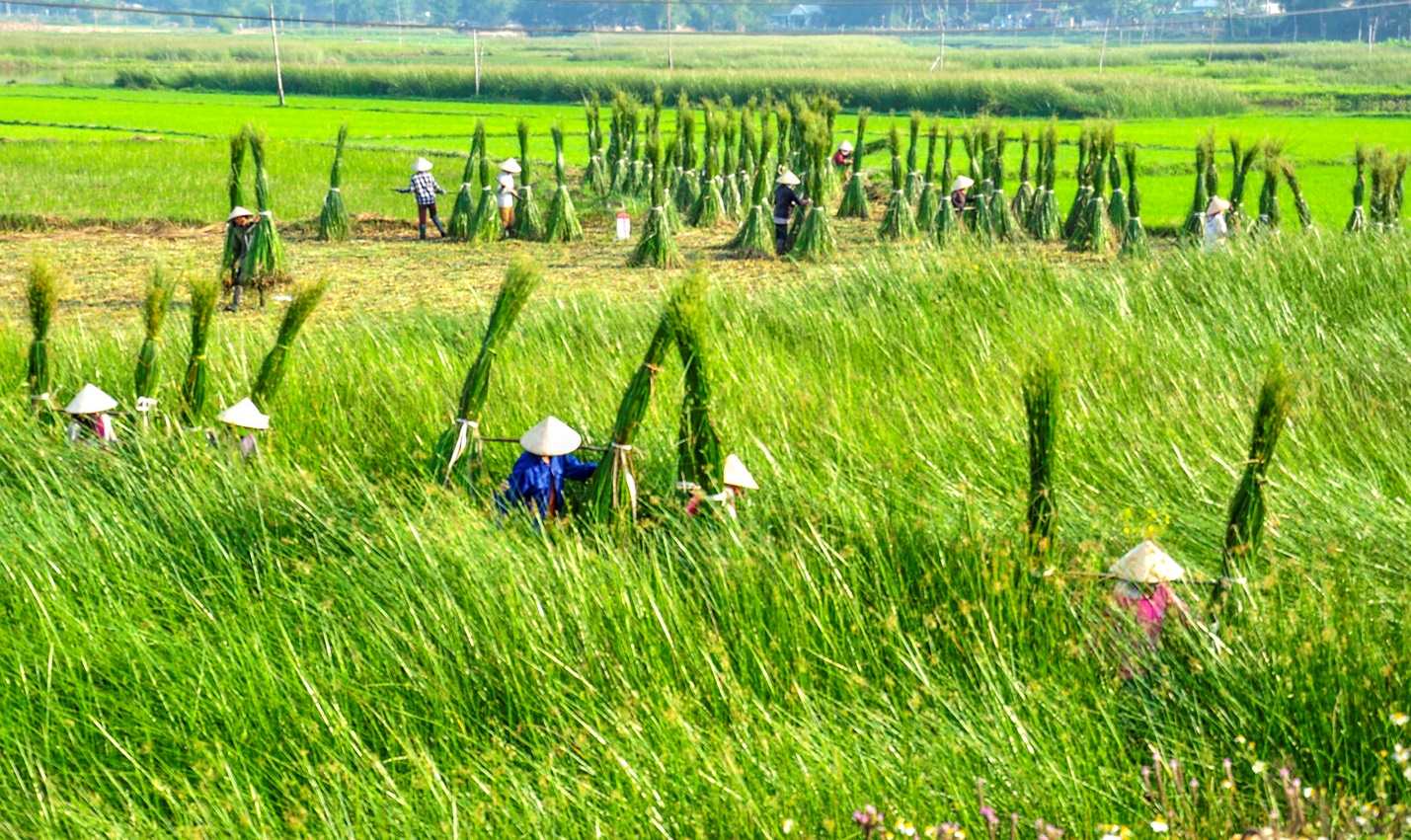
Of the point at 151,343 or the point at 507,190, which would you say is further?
the point at 507,190

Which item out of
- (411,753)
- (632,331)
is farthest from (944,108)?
(411,753)

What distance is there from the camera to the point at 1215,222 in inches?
477

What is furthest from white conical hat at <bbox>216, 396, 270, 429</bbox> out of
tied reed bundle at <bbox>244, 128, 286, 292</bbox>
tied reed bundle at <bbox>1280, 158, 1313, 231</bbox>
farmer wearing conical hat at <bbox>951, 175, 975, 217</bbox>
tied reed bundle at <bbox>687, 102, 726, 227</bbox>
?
→ tied reed bundle at <bbox>687, 102, 726, 227</bbox>

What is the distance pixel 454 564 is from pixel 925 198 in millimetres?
12352

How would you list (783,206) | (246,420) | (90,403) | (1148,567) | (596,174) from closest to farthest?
1. (1148,567)
2. (246,420)
3. (90,403)
4. (783,206)
5. (596,174)

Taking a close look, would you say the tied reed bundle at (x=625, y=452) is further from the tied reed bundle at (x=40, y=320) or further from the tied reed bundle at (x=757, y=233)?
the tied reed bundle at (x=757, y=233)

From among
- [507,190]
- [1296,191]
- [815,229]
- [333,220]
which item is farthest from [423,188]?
[1296,191]

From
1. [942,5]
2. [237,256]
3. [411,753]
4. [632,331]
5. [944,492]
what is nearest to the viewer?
[411,753]

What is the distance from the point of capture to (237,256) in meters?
12.0

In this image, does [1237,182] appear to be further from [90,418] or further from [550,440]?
[90,418]

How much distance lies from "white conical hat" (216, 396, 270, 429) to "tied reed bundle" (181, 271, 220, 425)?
0.26 m

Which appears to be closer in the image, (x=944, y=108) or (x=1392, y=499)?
(x=1392, y=499)

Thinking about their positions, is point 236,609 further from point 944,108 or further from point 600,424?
point 944,108

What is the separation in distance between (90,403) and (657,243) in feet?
27.3
